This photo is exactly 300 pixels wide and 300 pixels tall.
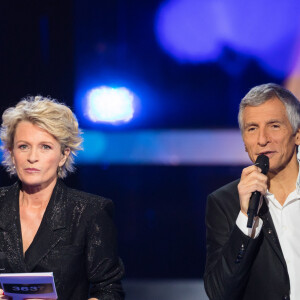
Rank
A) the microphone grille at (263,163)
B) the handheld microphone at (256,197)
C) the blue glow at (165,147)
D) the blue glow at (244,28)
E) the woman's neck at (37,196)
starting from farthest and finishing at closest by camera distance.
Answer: the blue glow at (165,147) → the blue glow at (244,28) → the woman's neck at (37,196) → the microphone grille at (263,163) → the handheld microphone at (256,197)

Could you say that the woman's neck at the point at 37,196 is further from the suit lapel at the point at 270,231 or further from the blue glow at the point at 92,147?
the blue glow at the point at 92,147

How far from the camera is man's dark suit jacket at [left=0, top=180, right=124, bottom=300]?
2666 millimetres

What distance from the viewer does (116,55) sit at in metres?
4.48

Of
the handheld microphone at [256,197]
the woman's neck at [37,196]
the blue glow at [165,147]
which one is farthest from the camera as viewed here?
the blue glow at [165,147]

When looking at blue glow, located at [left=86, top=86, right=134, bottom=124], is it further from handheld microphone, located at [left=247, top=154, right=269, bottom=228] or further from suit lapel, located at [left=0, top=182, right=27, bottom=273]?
handheld microphone, located at [left=247, top=154, right=269, bottom=228]

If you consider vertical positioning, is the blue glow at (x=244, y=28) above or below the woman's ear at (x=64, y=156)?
above

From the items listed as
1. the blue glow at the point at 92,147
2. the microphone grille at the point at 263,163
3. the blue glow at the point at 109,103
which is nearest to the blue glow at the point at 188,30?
the blue glow at the point at 109,103

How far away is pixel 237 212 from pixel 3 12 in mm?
2469

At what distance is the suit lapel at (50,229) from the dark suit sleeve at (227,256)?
0.67 metres

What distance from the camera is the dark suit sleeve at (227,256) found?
8.09ft

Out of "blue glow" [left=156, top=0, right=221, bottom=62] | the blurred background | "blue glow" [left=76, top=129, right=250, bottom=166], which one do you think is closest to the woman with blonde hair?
the blurred background

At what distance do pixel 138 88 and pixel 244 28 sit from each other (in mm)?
863

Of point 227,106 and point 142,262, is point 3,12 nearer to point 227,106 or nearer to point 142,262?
point 227,106

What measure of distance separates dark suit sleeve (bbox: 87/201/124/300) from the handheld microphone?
0.73 metres
